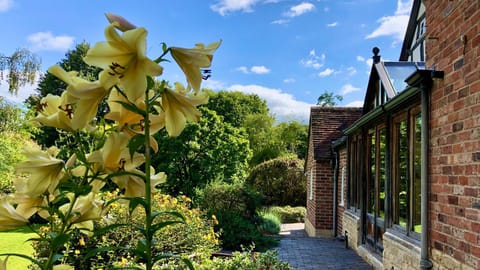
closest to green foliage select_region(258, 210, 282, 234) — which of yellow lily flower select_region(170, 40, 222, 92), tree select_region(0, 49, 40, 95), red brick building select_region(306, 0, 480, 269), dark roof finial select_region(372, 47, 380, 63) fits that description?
red brick building select_region(306, 0, 480, 269)

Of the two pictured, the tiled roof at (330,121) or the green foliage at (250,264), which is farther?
the tiled roof at (330,121)

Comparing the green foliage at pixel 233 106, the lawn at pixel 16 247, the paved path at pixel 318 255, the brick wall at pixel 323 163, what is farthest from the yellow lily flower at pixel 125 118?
the green foliage at pixel 233 106

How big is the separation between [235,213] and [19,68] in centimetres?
654

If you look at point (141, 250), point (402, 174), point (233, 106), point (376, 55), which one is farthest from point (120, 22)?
point (233, 106)

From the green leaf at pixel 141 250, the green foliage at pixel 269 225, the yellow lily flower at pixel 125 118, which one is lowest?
the green foliage at pixel 269 225

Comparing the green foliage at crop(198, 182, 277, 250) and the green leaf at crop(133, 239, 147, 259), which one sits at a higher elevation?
the green leaf at crop(133, 239, 147, 259)

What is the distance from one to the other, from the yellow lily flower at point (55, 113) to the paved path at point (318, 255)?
7.32m

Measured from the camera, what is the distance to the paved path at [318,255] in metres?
8.01

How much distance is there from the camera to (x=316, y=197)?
1277cm

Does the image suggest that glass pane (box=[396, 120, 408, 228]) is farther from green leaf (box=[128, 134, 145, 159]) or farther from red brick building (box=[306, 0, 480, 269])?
green leaf (box=[128, 134, 145, 159])

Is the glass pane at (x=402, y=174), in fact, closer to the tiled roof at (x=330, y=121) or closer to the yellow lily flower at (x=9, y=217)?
the yellow lily flower at (x=9, y=217)

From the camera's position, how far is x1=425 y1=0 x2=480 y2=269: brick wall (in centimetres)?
330

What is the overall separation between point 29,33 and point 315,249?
42.3 feet

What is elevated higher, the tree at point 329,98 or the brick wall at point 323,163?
the tree at point 329,98
